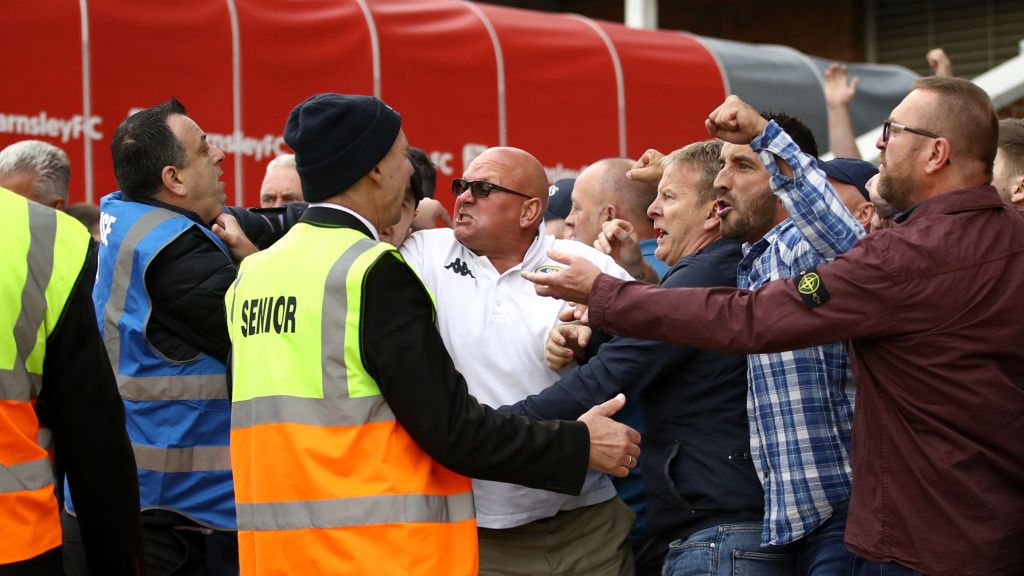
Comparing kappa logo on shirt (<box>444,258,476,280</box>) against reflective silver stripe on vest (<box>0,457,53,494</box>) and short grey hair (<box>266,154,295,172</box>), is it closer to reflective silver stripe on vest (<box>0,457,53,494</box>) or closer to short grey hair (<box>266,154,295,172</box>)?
reflective silver stripe on vest (<box>0,457,53,494</box>)

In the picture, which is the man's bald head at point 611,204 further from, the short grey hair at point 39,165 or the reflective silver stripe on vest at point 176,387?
the short grey hair at point 39,165

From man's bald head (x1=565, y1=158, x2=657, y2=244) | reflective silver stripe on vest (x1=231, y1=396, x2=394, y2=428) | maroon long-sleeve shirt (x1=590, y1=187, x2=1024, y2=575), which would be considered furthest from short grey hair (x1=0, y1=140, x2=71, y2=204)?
maroon long-sleeve shirt (x1=590, y1=187, x2=1024, y2=575)

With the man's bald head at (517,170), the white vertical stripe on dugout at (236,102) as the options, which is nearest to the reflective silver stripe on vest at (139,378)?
the man's bald head at (517,170)

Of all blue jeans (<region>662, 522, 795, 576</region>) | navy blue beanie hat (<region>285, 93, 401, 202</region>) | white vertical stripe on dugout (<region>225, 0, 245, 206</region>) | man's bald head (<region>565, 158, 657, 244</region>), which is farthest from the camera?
white vertical stripe on dugout (<region>225, 0, 245, 206</region>)

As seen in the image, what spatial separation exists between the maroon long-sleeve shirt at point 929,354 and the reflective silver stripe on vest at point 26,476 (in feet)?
4.89

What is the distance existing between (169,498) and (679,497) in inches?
60.7

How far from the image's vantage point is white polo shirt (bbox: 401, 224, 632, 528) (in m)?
3.77

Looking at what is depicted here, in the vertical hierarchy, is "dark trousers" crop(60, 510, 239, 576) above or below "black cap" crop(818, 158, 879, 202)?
below

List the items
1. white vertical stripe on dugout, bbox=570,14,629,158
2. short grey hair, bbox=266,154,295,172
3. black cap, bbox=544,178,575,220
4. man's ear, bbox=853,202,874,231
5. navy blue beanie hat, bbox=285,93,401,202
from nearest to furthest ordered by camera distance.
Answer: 1. navy blue beanie hat, bbox=285,93,401,202
2. man's ear, bbox=853,202,874,231
3. short grey hair, bbox=266,154,295,172
4. black cap, bbox=544,178,575,220
5. white vertical stripe on dugout, bbox=570,14,629,158

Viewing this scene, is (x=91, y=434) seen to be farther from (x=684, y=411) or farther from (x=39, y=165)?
(x=39, y=165)

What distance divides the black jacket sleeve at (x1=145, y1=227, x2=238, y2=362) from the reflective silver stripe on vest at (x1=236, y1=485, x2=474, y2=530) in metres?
0.90

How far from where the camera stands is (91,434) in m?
3.06

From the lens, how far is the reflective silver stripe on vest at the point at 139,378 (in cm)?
381

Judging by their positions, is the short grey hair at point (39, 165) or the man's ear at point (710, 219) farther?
the short grey hair at point (39, 165)
